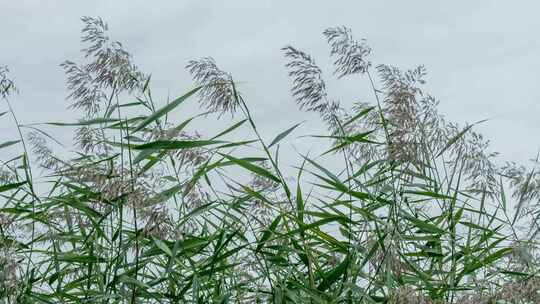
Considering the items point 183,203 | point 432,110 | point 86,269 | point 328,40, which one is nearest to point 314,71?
point 328,40

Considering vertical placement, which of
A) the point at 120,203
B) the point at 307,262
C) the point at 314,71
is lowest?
the point at 307,262

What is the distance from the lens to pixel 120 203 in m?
3.03

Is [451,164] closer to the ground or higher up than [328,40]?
closer to the ground

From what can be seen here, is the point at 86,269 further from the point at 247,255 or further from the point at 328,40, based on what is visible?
the point at 328,40

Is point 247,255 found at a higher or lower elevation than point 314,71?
lower

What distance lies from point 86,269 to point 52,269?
0.13 m

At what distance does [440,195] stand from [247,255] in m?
0.79

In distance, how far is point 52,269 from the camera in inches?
129

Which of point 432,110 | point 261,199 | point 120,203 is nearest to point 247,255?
point 261,199

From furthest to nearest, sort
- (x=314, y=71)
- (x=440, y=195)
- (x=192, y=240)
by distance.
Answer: (x=314, y=71) → (x=440, y=195) → (x=192, y=240)

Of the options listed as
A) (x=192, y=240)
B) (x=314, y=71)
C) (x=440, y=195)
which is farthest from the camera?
(x=314, y=71)

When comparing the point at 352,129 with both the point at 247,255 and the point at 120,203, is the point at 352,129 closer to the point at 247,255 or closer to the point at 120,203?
the point at 247,255

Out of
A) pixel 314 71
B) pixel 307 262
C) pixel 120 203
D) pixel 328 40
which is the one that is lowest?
pixel 307 262

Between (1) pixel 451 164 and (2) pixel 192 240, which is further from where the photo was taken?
(1) pixel 451 164
